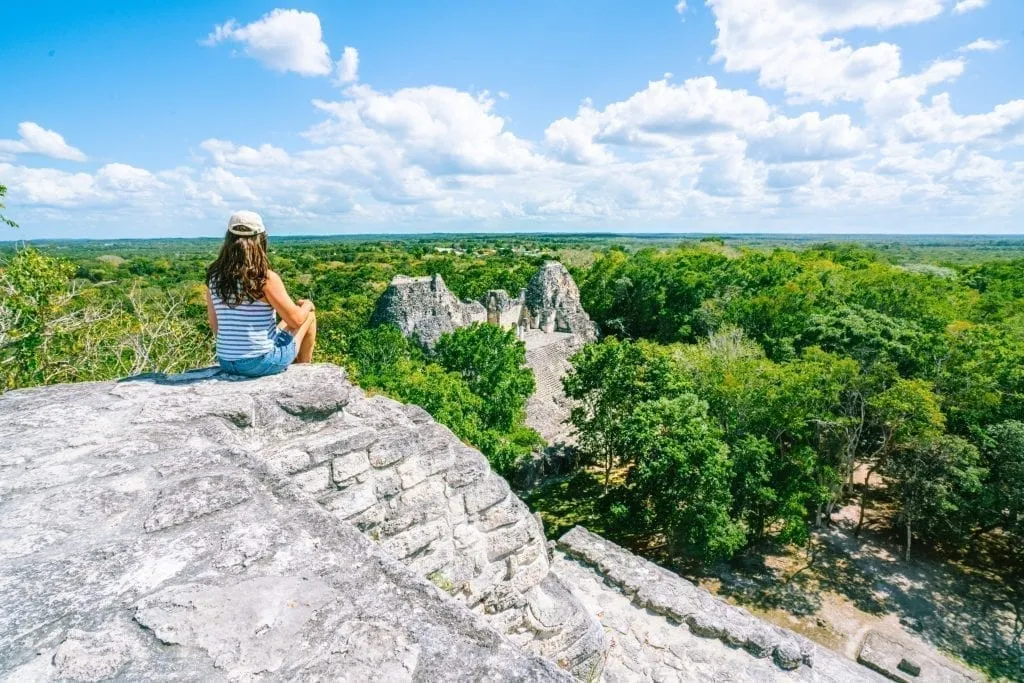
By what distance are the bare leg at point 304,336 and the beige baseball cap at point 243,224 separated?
88 cm

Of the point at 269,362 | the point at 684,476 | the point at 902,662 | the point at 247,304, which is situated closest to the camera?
the point at 247,304

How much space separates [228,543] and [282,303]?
238 centimetres

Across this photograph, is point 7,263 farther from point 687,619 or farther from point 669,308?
point 669,308

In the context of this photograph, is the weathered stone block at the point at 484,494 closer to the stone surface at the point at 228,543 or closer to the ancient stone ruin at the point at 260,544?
the ancient stone ruin at the point at 260,544

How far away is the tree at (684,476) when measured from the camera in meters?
11.7

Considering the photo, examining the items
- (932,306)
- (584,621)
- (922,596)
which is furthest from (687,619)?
(932,306)

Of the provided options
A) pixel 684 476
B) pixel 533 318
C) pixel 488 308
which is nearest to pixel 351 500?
pixel 684 476

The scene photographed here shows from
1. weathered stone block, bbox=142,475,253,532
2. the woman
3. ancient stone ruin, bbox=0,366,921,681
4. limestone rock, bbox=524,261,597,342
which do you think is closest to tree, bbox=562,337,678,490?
limestone rock, bbox=524,261,597,342

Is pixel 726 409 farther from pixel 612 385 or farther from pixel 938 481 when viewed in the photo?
pixel 938 481

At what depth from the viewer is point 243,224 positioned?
13.7ft

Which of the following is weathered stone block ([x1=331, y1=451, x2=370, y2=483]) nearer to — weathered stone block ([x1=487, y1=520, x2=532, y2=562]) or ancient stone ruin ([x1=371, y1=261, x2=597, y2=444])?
weathered stone block ([x1=487, y1=520, x2=532, y2=562])

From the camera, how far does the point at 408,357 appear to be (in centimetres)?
1789

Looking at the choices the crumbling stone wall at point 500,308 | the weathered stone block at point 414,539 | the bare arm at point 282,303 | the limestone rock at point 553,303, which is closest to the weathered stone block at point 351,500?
the weathered stone block at point 414,539

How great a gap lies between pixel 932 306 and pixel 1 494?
27.5 metres
